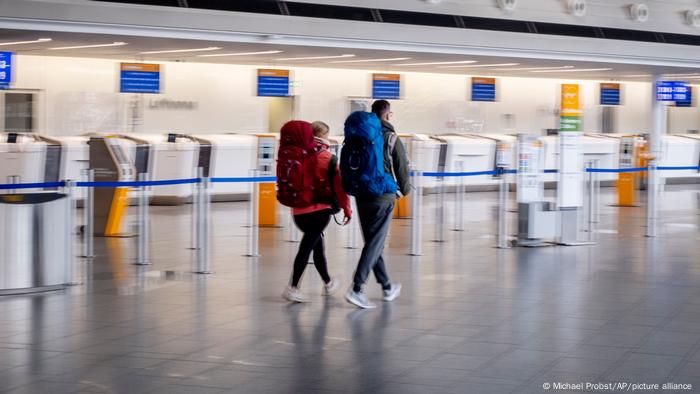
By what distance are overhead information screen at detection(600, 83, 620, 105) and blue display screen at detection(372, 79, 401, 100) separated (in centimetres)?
795

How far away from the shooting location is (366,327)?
338 inches

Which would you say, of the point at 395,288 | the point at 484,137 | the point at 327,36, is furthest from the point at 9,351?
the point at 484,137

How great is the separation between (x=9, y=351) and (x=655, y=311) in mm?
5291

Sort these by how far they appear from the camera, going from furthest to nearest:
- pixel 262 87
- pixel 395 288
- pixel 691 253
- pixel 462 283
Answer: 1. pixel 262 87
2. pixel 691 253
3. pixel 462 283
4. pixel 395 288

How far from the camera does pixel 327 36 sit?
20.2 m

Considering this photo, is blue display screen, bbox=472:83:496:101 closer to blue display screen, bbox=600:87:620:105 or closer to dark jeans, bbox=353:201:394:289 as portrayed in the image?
blue display screen, bbox=600:87:620:105

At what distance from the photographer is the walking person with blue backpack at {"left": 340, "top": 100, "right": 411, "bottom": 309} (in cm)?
926

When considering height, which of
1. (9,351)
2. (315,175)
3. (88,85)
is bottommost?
(9,351)

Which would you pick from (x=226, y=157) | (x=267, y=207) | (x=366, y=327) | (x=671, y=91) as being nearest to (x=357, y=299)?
(x=366, y=327)

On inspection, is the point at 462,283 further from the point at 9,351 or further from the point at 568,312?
the point at 9,351

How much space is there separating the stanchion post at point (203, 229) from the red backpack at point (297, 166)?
2621 millimetres

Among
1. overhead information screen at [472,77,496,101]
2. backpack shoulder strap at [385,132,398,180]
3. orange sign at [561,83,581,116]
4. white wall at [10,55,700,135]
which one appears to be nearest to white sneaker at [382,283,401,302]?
backpack shoulder strap at [385,132,398,180]

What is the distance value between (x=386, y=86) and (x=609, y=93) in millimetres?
8692

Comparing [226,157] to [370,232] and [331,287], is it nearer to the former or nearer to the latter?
[331,287]
